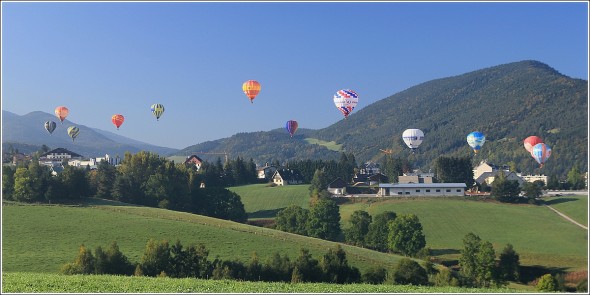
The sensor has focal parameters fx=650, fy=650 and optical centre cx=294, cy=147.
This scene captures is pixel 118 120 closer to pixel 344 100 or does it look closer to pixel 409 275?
pixel 344 100

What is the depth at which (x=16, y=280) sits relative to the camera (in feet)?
77.4

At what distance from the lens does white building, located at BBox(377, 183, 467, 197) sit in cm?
9912

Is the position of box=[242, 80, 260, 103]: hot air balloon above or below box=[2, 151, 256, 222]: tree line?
above

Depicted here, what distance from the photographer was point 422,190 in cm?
9969

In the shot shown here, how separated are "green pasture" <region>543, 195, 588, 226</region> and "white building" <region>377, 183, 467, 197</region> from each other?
13.3 metres

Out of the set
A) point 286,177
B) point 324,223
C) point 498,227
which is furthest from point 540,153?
point 324,223

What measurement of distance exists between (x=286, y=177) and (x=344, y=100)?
171 feet

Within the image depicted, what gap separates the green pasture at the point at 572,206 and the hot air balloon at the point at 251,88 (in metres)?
41.0

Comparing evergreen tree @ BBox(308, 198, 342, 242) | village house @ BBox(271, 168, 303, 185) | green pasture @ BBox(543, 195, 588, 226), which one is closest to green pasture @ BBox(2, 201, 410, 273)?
evergreen tree @ BBox(308, 198, 342, 242)

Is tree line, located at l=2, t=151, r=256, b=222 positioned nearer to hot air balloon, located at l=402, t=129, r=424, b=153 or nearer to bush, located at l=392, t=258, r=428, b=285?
hot air balloon, located at l=402, t=129, r=424, b=153

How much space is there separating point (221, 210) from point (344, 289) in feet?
203

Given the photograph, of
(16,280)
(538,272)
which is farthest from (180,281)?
(538,272)

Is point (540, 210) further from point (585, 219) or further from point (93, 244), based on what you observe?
point (93, 244)

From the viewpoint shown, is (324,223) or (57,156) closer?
(324,223)
